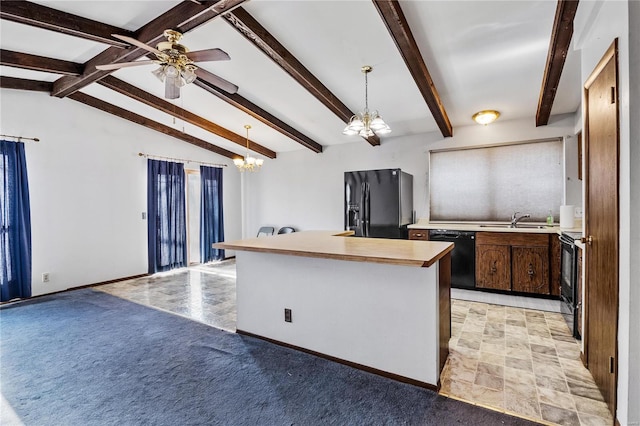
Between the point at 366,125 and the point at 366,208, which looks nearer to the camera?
the point at 366,125

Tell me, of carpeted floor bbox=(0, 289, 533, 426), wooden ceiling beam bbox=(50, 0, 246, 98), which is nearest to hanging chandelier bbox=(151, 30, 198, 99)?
wooden ceiling beam bbox=(50, 0, 246, 98)

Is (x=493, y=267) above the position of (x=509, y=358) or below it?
above

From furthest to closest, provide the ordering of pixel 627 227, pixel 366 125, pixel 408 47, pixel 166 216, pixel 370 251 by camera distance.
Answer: pixel 166 216
pixel 366 125
pixel 408 47
pixel 370 251
pixel 627 227

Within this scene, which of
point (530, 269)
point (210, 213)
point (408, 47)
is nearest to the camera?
point (408, 47)

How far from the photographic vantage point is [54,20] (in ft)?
8.28

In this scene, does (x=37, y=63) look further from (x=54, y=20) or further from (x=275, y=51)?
(x=275, y=51)

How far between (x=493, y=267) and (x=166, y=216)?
17.5ft

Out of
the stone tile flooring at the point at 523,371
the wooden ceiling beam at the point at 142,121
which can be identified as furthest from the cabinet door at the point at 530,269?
the wooden ceiling beam at the point at 142,121

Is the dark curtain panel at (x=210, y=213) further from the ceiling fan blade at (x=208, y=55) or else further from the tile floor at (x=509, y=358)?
the ceiling fan blade at (x=208, y=55)

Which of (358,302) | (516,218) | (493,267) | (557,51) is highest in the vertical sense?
(557,51)

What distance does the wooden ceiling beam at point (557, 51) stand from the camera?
7.22 feet

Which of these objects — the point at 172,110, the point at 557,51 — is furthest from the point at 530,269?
the point at 172,110

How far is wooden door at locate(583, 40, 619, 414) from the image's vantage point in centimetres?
161

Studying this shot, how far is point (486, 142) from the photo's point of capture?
4590 millimetres
